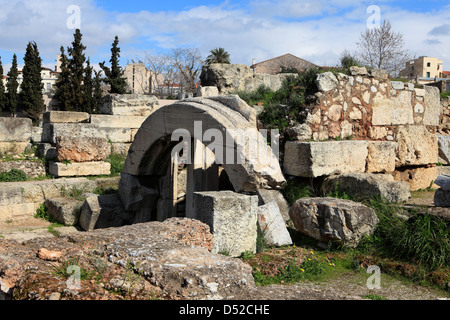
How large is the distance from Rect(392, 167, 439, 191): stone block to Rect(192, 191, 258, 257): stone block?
3597mm

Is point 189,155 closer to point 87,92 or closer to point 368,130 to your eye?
point 368,130

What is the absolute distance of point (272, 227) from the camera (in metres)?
4.84

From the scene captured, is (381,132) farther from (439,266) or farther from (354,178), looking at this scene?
(439,266)

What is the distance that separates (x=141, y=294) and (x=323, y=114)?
4.36m

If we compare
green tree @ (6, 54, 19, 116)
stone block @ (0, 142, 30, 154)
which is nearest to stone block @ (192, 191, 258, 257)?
stone block @ (0, 142, 30, 154)

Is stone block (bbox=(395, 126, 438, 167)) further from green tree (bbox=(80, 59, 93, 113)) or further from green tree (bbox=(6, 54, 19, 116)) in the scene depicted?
green tree (bbox=(6, 54, 19, 116))

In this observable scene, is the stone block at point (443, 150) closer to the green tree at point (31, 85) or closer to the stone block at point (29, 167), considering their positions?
the stone block at point (29, 167)

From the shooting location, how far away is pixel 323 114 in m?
6.11

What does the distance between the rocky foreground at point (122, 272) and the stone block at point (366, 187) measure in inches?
101

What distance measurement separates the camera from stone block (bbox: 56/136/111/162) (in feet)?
26.7

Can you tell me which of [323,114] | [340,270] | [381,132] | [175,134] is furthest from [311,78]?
[340,270]

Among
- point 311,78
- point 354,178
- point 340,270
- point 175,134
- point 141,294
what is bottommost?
point 340,270
